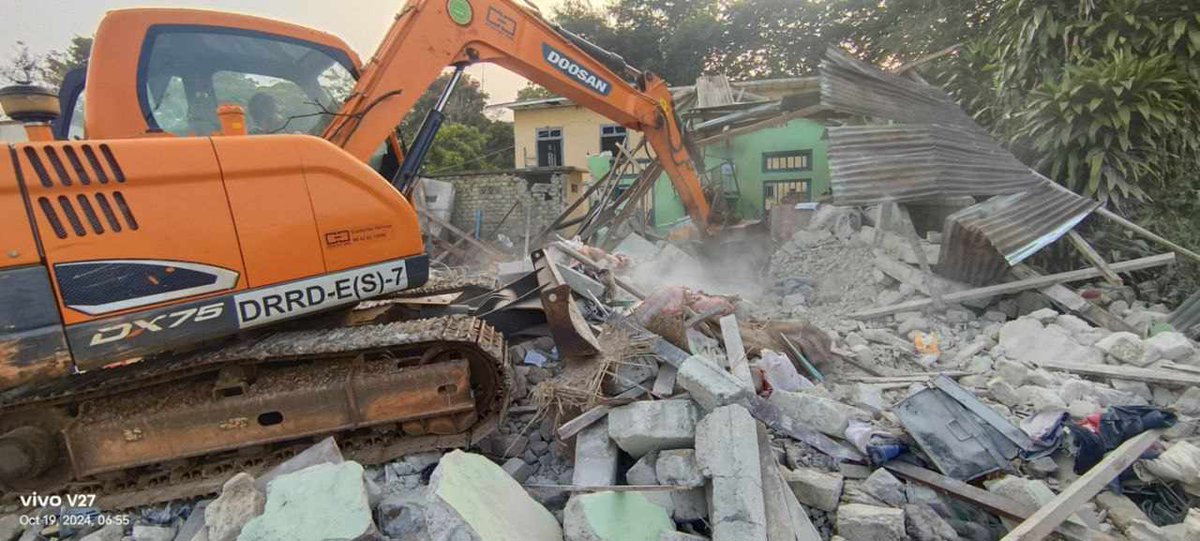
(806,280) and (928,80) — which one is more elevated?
(928,80)

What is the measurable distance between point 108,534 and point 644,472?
2.81m

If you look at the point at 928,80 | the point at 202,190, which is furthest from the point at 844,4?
the point at 202,190

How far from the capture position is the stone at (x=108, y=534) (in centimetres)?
300

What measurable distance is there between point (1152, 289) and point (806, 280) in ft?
11.1

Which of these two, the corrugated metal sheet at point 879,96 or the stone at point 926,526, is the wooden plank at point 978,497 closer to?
the stone at point 926,526

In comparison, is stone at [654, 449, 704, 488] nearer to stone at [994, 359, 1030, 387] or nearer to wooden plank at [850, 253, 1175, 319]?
stone at [994, 359, 1030, 387]

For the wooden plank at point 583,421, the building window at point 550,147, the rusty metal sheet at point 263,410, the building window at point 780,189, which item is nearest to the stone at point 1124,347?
the wooden plank at point 583,421

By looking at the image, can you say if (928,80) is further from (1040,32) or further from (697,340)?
(697,340)

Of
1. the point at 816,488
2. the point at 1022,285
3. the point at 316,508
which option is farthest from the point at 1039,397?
the point at 316,508

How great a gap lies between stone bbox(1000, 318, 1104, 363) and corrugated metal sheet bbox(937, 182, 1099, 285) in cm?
75

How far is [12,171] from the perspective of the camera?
2570 mm

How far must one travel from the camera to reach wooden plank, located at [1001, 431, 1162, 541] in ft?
8.58

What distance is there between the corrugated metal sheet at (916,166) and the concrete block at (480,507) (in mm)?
5547

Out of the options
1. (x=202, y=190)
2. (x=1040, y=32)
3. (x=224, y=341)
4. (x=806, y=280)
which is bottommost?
(x=806, y=280)
